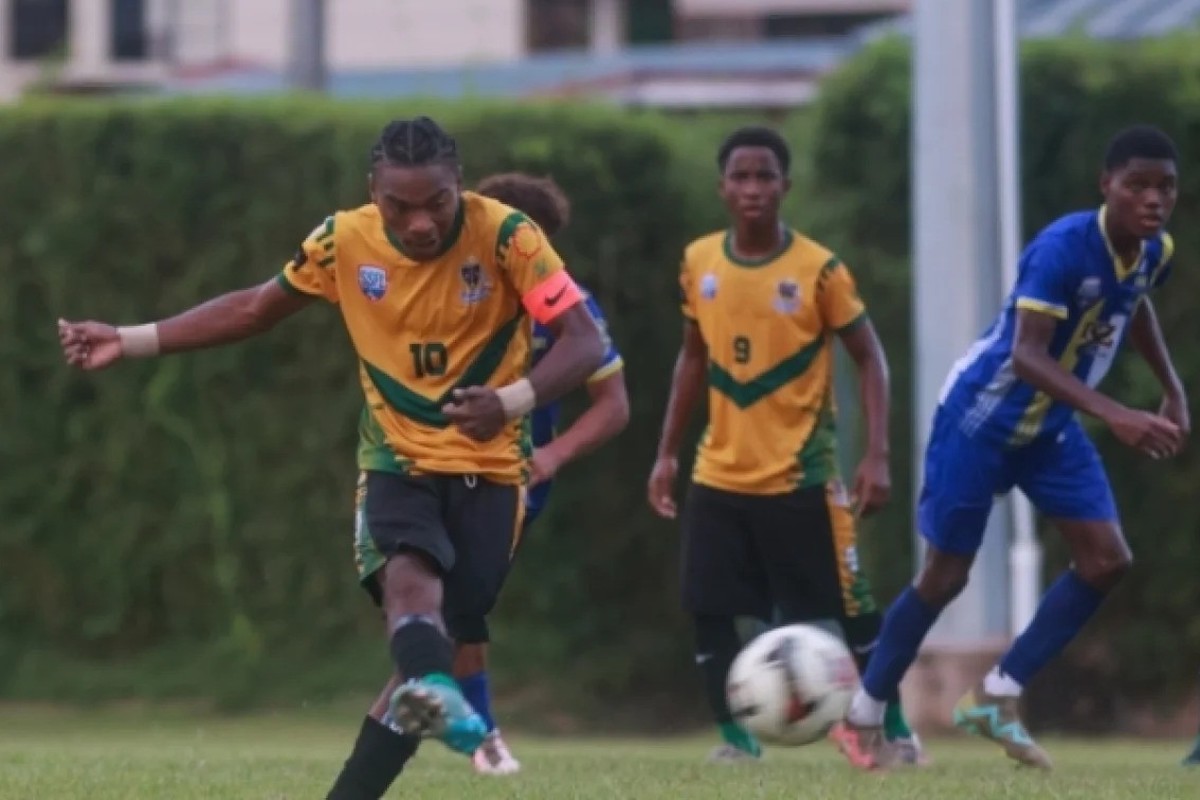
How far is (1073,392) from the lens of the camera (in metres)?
8.59

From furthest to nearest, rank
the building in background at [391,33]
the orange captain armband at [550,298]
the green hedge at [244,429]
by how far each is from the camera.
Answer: the building in background at [391,33] < the green hedge at [244,429] < the orange captain armband at [550,298]

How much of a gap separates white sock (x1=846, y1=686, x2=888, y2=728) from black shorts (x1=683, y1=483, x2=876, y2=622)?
77cm

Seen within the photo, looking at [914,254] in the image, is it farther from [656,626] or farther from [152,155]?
[152,155]

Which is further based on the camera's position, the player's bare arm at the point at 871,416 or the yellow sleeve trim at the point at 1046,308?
the player's bare arm at the point at 871,416

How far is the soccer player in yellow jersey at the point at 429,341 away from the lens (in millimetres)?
6898

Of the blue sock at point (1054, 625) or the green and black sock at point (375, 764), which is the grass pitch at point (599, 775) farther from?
the green and black sock at point (375, 764)

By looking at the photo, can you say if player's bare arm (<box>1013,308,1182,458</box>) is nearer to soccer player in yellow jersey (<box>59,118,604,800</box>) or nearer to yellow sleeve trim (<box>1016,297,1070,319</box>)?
yellow sleeve trim (<box>1016,297,1070,319</box>)

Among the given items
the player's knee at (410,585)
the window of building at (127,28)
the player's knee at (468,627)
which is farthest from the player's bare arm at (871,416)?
the window of building at (127,28)

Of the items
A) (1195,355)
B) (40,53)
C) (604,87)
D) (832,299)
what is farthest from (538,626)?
(40,53)

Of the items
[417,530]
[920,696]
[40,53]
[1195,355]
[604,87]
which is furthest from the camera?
[40,53]

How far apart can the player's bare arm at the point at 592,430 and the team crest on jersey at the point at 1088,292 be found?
5.18ft

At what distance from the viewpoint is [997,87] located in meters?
13.7

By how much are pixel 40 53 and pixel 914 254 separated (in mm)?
29019

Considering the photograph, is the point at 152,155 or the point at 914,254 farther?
the point at 152,155
